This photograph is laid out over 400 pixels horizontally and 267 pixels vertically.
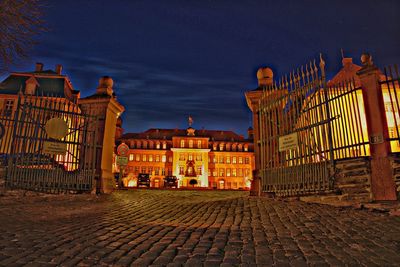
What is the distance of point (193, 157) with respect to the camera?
2309 inches

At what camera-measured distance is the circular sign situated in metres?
9.66

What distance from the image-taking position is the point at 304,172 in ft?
25.5

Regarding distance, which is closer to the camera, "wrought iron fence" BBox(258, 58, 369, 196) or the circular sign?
"wrought iron fence" BBox(258, 58, 369, 196)

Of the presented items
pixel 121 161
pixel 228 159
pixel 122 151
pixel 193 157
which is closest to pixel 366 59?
pixel 122 151

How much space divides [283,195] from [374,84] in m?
3.92

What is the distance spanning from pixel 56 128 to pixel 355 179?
932 cm

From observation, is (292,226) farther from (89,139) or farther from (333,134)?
(89,139)

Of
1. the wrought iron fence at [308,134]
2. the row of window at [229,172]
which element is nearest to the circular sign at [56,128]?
the wrought iron fence at [308,134]

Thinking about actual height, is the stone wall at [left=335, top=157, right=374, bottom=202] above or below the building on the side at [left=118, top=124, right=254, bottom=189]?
below

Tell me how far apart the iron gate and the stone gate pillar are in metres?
0.35

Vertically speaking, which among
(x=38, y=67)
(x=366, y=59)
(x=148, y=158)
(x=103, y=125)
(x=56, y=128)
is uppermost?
(x=38, y=67)

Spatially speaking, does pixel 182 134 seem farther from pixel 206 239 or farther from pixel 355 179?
pixel 206 239

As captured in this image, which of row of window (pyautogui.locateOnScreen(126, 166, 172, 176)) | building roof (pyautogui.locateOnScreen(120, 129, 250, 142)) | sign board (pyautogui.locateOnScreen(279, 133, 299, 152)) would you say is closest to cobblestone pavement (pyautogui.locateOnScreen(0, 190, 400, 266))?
sign board (pyautogui.locateOnScreen(279, 133, 299, 152))

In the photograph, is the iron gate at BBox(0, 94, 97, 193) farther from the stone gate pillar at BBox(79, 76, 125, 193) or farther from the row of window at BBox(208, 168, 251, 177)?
the row of window at BBox(208, 168, 251, 177)
